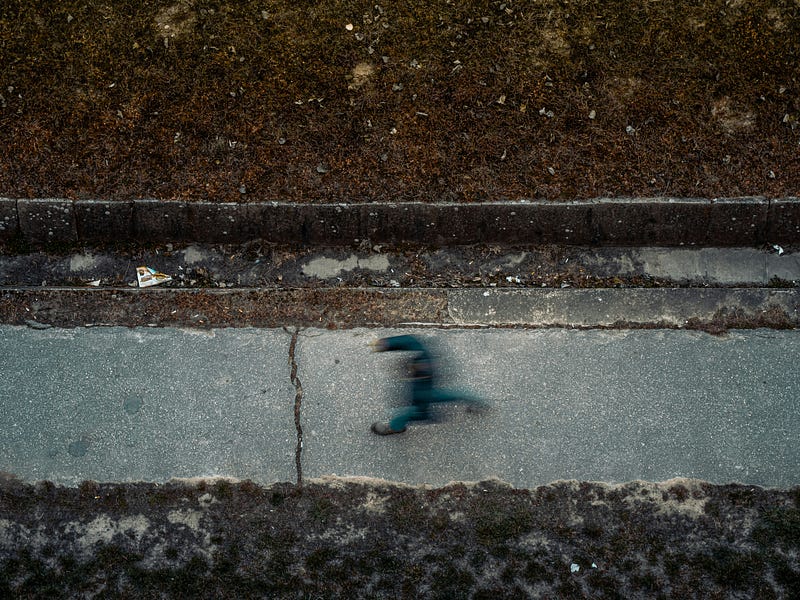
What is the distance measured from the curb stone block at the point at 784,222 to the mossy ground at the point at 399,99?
11cm

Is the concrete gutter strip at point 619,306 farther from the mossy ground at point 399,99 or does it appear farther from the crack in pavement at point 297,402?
the crack in pavement at point 297,402

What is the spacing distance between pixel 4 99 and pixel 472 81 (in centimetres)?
327

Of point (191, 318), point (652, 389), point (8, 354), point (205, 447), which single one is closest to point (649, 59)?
point (652, 389)

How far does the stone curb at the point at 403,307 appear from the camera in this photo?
3.92 metres

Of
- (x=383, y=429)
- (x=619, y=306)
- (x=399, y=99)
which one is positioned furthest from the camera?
(x=399, y=99)

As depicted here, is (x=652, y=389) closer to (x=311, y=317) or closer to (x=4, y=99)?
(x=311, y=317)

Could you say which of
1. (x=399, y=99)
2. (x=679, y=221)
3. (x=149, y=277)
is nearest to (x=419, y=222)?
(x=399, y=99)

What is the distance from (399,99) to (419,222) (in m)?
→ 0.89

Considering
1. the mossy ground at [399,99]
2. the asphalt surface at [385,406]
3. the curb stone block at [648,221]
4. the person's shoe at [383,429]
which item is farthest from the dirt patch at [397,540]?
the mossy ground at [399,99]

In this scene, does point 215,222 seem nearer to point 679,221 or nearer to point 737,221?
point 679,221

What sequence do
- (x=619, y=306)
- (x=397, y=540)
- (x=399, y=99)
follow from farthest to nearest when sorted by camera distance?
1. (x=399, y=99)
2. (x=619, y=306)
3. (x=397, y=540)

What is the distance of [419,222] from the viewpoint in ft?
13.2

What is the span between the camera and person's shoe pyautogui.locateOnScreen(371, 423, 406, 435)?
145 inches

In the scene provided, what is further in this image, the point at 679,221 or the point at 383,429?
the point at 679,221
